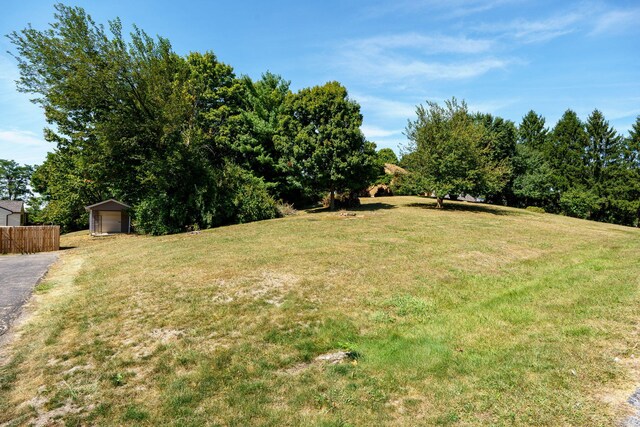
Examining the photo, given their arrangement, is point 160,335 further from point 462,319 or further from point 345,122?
point 345,122

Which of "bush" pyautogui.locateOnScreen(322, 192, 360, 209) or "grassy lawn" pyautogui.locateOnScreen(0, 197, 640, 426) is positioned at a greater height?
"bush" pyautogui.locateOnScreen(322, 192, 360, 209)

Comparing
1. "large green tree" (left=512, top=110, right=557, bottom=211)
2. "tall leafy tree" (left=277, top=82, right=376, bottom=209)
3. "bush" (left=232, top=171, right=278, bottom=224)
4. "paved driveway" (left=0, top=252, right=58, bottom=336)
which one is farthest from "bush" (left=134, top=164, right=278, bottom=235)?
"large green tree" (left=512, top=110, right=557, bottom=211)

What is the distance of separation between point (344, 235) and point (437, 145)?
16.5m

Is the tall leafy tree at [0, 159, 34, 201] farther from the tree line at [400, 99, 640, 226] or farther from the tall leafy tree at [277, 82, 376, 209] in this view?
the tree line at [400, 99, 640, 226]

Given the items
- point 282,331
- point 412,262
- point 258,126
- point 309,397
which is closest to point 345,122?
point 258,126

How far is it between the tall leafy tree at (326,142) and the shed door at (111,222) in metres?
15.9

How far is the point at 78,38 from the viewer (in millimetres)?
22469

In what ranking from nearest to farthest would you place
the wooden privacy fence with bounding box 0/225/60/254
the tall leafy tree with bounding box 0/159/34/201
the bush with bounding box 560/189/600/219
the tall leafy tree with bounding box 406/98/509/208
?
the wooden privacy fence with bounding box 0/225/60/254 < the tall leafy tree with bounding box 406/98/509/208 < the bush with bounding box 560/189/600/219 < the tall leafy tree with bounding box 0/159/34/201

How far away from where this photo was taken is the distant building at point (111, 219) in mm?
27656

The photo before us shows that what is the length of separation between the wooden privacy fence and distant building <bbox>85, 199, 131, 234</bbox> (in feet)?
26.9

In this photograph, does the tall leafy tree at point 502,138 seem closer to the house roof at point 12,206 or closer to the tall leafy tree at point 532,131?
the tall leafy tree at point 532,131

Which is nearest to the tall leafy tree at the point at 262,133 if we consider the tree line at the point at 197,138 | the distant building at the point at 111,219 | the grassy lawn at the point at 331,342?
the tree line at the point at 197,138

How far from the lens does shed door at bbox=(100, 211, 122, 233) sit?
28.2m

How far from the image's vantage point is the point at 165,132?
24.3 meters
